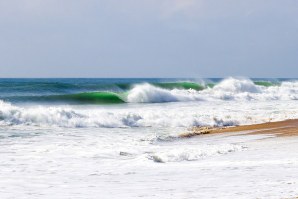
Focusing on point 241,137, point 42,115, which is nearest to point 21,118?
point 42,115

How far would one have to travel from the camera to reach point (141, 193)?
7055 millimetres

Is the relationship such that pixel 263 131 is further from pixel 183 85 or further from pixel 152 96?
pixel 183 85

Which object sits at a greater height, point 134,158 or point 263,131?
point 263,131

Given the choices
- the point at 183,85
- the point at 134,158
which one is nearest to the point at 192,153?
the point at 134,158

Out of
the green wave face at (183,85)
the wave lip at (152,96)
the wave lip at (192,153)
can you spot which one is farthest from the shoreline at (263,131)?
the green wave face at (183,85)

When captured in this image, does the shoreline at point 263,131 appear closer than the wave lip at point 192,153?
No

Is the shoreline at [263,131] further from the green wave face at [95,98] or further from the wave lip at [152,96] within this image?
the wave lip at [152,96]

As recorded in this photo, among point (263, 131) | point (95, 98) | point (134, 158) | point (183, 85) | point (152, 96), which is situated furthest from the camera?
point (183, 85)

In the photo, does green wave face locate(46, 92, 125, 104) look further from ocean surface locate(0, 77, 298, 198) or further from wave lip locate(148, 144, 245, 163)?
wave lip locate(148, 144, 245, 163)

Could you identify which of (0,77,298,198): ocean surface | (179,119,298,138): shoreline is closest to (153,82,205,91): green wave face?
(0,77,298,198): ocean surface

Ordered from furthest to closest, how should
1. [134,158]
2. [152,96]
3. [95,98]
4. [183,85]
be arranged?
[183,85] → [152,96] → [95,98] → [134,158]

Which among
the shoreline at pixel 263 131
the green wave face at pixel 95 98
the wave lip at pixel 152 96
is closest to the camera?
the shoreline at pixel 263 131

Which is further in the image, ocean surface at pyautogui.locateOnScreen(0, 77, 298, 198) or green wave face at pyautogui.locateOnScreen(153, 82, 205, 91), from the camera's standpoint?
green wave face at pyautogui.locateOnScreen(153, 82, 205, 91)

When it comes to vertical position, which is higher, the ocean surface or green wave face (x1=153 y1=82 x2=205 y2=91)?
green wave face (x1=153 y1=82 x2=205 y2=91)
